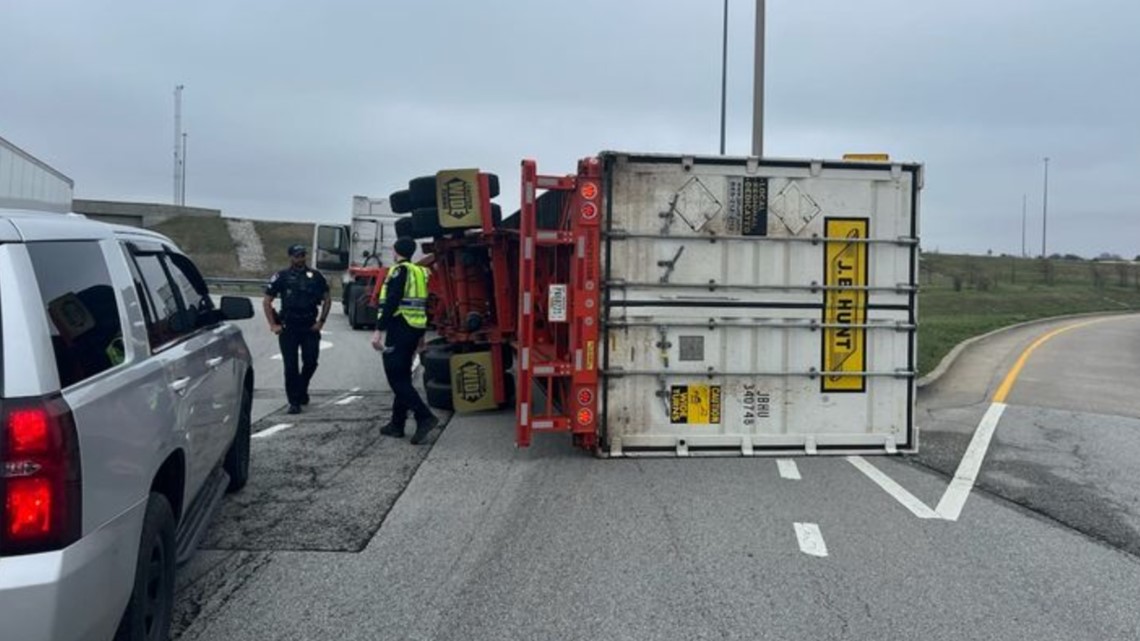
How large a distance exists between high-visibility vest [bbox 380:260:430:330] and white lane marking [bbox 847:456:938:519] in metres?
4.01

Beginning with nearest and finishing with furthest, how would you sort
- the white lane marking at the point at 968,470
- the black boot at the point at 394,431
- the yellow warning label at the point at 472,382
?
the white lane marking at the point at 968,470, the black boot at the point at 394,431, the yellow warning label at the point at 472,382

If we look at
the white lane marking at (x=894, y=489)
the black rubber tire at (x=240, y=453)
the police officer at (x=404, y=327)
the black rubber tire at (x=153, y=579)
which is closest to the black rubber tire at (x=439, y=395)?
the police officer at (x=404, y=327)

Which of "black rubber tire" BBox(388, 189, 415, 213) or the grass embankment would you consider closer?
"black rubber tire" BBox(388, 189, 415, 213)

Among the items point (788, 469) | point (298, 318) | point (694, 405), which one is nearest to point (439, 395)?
point (298, 318)

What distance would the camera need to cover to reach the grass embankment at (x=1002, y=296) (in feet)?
64.2

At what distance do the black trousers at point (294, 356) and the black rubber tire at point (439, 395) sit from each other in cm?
133

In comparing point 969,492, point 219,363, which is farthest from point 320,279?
point 969,492

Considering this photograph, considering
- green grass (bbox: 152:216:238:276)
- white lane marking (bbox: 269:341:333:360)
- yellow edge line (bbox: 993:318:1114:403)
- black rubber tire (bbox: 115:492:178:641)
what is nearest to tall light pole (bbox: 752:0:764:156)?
yellow edge line (bbox: 993:318:1114:403)

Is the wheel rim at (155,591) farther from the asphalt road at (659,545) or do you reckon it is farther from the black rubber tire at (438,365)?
the black rubber tire at (438,365)

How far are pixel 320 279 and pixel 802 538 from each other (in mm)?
6580

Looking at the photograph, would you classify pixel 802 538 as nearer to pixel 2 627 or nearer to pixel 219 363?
pixel 219 363

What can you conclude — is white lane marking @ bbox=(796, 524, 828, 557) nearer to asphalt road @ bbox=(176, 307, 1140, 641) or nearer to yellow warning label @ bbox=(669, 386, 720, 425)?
asphalt road @ bbox=(176, 307, 1140, 641)

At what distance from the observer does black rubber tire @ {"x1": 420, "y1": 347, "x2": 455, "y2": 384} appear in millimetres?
10383

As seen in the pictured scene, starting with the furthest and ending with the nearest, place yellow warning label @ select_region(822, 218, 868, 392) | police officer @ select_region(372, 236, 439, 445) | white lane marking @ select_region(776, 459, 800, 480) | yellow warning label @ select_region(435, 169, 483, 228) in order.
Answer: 1. yellow warning label @ select_region(435, 169, 483, 228)
2. police officer @ select_region(372, 236, 439, 445)
3. yellow warning label @ select_region(822, 218, 868, 392)
4. white lane marking @ select_region(776, 459, 800, 480)
